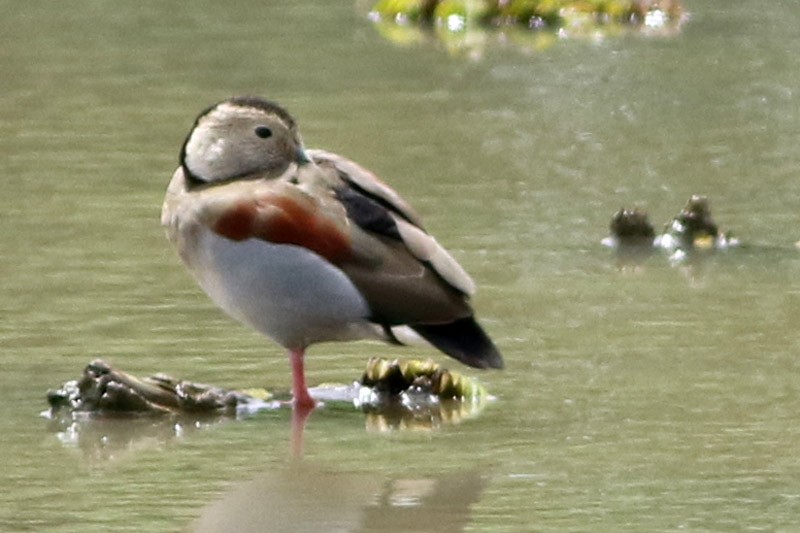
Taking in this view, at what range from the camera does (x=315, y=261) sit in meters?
7.34

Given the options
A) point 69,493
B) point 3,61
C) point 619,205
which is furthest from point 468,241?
point 3,61

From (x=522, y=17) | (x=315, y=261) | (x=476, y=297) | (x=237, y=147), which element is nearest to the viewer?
(x=315, y=261)

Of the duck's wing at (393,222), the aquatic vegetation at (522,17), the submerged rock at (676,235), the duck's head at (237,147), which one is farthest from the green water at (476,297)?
the aquatic vegetation at (522,17)

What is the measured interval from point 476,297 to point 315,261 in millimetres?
1815

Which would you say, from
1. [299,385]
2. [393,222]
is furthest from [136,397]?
[393,222]

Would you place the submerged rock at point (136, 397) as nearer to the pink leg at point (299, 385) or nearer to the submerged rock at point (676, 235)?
the pink leg at point (299, 385)

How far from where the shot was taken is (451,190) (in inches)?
452

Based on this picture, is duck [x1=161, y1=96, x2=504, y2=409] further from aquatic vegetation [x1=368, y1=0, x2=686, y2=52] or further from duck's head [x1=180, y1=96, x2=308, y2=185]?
aquatic vegetation [x1=368, y1=0, x2=686, y2=52]

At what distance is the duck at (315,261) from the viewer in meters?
7.34

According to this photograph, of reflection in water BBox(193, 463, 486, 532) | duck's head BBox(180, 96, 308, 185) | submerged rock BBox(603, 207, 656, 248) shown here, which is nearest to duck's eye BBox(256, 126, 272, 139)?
duck's head BBox(180, 96, 308, 185)

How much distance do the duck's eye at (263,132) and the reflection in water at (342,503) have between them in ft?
4.45

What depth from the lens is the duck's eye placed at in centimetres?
767

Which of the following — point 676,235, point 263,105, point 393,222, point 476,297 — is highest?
point 263,105

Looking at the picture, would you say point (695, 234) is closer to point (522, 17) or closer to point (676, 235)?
point (676, 235)
